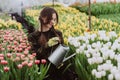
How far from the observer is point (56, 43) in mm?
4766

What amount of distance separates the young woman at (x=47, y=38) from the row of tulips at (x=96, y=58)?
0.29m

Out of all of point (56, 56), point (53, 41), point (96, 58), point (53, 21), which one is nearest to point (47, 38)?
point (53, 41)

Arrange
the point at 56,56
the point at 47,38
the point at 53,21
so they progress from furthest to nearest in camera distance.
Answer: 1. the point at 47,38
2. the point at 53,21
3. the point at 56,56

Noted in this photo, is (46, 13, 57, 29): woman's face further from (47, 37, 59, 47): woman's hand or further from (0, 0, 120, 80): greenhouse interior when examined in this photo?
(47, 37, 59, 47): woman's hand

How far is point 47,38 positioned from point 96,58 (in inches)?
40.0

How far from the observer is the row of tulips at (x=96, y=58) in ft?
11.9

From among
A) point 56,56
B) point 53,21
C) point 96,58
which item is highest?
point 53,21

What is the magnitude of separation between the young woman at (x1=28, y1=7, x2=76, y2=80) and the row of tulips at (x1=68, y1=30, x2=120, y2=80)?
288 mm

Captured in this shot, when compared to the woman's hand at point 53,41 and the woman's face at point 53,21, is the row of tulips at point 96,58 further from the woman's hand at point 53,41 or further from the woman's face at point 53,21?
the woman's face at point 53,21

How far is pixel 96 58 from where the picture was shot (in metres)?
4.02

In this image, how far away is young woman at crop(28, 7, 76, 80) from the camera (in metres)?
4.76

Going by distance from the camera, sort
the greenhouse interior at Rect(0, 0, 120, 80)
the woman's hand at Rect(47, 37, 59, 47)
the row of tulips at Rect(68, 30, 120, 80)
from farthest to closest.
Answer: the woman's hand at Rect(47, 37, 59, 47), the greenhouse interior at Rect(0, 0, 120, 80), the row of tulips at Rect(68, 30, 120, 80)

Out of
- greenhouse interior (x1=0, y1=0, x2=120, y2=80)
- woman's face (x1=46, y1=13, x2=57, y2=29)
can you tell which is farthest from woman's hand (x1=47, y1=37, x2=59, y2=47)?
woman's face (x1=46, y1=13, x2=57, y2=29)

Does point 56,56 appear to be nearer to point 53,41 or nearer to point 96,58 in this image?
point 53,41
